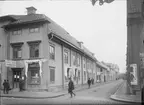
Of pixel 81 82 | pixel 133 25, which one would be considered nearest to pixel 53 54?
pixel 133 25

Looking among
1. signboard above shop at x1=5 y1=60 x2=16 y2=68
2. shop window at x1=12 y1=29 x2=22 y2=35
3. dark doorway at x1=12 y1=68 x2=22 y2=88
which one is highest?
shop window at x1=12 y1=29 x2=22 y2=35

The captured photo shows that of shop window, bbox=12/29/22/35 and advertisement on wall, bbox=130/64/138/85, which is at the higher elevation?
shop window, bbox=12/29/22/35

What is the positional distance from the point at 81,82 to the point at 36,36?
17.2m

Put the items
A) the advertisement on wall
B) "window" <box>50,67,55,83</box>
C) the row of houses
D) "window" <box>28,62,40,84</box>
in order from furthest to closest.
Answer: "window" <box>50,67,55,83</box> < "window" <box>28,62,40,84</box> < the row of houses < the advertisement on wall

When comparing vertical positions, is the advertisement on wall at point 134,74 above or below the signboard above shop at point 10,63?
below

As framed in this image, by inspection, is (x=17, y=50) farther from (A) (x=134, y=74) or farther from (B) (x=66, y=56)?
(A) (x=134, y=74)

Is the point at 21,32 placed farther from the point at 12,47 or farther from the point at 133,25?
the point at 133,25

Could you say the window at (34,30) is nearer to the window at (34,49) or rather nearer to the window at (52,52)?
the window at (34,49)

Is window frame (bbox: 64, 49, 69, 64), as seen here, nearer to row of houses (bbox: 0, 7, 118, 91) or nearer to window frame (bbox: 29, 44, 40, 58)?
row of houses (bbox: 0, 7, 118, 91)

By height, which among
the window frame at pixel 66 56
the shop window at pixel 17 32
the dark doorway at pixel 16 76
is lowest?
the dark doorway at pixel 16 76

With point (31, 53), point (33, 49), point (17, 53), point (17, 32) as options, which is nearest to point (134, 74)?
point (33, 49)

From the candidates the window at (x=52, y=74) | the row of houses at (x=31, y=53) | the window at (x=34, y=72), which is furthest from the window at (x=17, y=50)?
the window at (x=52, y=74)

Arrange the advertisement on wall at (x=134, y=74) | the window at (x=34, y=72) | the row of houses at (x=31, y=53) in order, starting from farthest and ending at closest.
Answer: the window at (x=34, y=72) → the row of houses at (x=31, y=53) → the advertisement on wall at (x=134, y=74)

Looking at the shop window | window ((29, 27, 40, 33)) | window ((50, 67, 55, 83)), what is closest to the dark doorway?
window ((50, 67, 55, 83))
